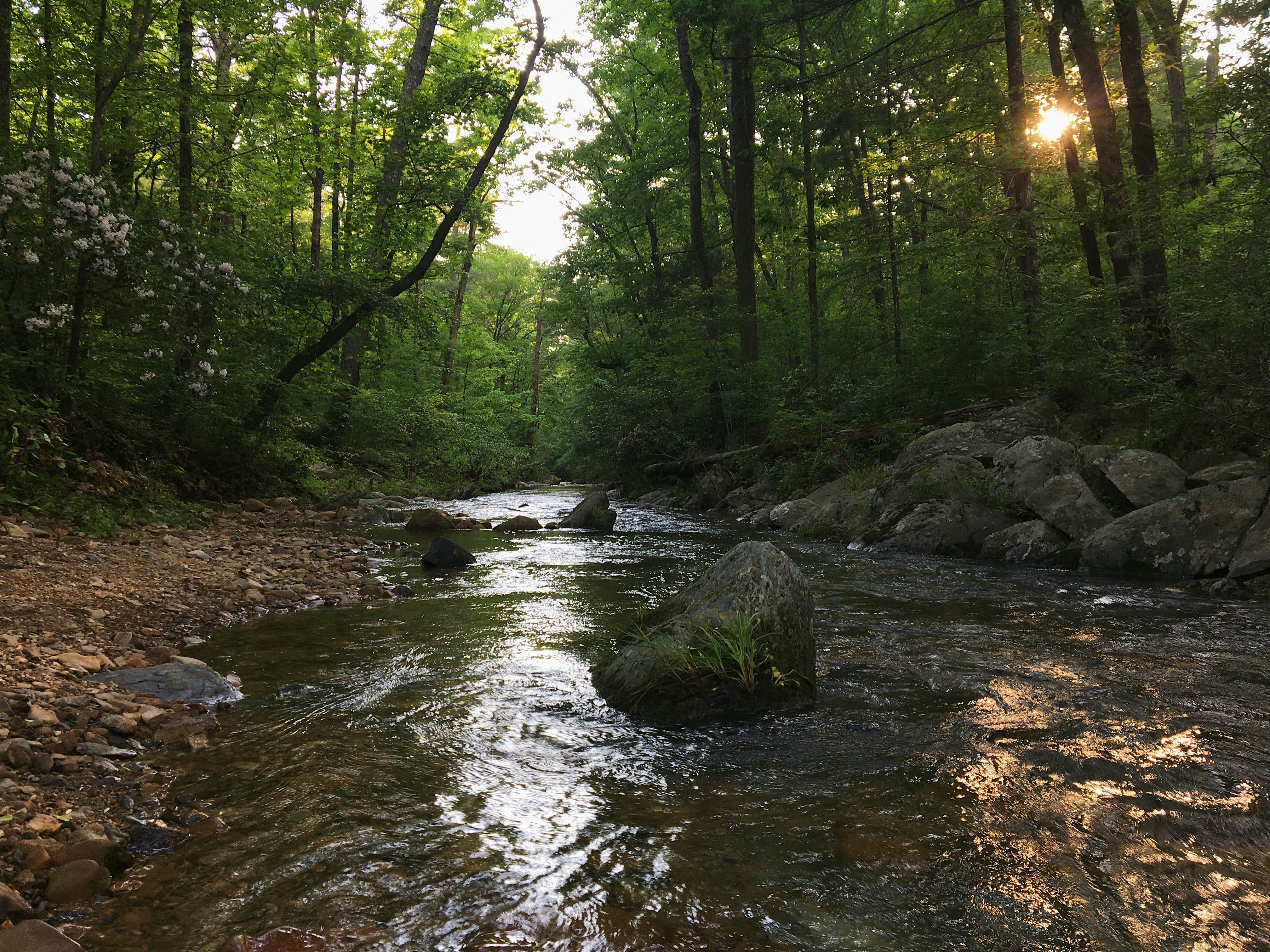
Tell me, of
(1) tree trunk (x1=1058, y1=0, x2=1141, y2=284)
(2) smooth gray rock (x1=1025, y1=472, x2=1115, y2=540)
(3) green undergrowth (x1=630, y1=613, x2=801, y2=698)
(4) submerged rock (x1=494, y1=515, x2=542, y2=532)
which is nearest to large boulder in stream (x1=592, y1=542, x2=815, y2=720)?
(3) green undergrowth (x1=630, y1=613, x2=801, y2=698)

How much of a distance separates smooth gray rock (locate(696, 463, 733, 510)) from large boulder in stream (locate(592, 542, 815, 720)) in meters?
12.2

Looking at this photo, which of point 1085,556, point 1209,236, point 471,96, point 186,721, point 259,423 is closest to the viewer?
point 186,721

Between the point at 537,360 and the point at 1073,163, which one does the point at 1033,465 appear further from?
the point at 537,360

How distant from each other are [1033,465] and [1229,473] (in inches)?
84.1

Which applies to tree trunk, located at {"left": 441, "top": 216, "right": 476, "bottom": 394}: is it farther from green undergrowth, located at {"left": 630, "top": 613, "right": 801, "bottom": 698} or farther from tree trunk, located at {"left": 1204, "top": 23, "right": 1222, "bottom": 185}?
green undergrowth, located at {"left": 630, "top": 613, "right": 801, "bottom": 698}

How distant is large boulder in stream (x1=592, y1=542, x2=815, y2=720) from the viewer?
3986mm

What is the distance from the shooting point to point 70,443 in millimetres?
8086

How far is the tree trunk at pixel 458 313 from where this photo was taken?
1125 inches

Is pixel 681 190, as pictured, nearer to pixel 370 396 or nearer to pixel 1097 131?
pixel 370 396

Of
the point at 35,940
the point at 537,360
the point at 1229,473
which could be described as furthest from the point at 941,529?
the point at 537,360

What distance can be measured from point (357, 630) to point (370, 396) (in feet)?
42.2

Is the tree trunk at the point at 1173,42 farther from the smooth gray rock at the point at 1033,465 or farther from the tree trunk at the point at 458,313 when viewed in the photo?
the tree trunk at the point at 458,313

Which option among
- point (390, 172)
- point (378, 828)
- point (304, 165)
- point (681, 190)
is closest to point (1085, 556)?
point (378, 828)

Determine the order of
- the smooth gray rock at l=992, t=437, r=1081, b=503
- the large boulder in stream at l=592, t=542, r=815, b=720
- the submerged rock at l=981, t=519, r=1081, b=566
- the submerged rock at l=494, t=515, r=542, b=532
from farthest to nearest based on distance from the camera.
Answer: the submerged rock at l=494, t=515, r=542, b=532
the smooth gray rock at l=992, t=437, r=1081, b=503
the submerged rock at l=981, t=519, r=1081, b=566
the large boulder in stream at l=592, t=542, r=815, b=720
